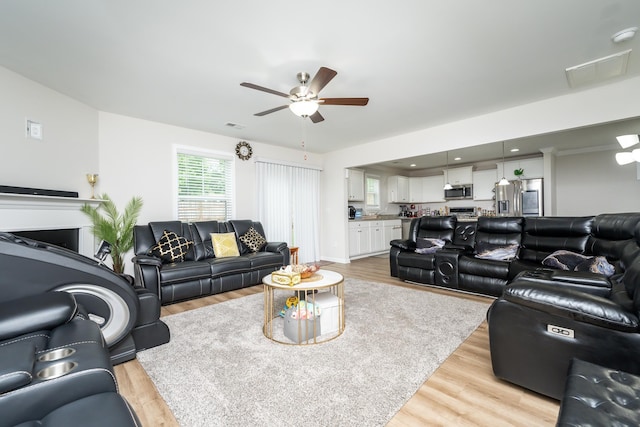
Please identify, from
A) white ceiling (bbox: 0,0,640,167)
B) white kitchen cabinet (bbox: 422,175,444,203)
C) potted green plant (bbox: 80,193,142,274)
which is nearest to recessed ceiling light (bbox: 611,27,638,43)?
white ceiling (bbox: 0,0,640,167)

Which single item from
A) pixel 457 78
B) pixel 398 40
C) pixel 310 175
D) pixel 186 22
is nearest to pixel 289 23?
pixel 186 22

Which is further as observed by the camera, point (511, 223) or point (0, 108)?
point (511, 223)

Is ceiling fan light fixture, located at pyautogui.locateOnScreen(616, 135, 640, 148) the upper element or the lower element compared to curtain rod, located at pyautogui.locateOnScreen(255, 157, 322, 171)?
lower

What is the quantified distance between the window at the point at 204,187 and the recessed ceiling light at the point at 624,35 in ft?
16.4

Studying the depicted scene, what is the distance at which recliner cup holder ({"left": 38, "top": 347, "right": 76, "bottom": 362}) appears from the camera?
3.18ft

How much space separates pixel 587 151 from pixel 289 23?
717cm

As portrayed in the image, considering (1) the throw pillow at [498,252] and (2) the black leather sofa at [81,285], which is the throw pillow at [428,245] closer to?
(1) the throw pillow at [498,252]

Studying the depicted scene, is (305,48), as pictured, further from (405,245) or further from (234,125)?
(405,245)

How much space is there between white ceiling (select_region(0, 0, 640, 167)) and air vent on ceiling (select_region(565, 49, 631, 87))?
7cm

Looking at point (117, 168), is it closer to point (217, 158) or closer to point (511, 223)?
point (217, 158)

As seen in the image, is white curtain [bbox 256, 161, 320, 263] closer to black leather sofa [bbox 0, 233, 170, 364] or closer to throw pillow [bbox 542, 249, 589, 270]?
black leather sofa [bbox 0, 233, 170, 364]

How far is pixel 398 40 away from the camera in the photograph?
2.32 meters

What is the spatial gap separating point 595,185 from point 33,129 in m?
9.43

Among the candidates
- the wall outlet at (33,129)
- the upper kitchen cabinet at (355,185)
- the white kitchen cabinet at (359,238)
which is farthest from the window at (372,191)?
the wall outlet at (33,129)
